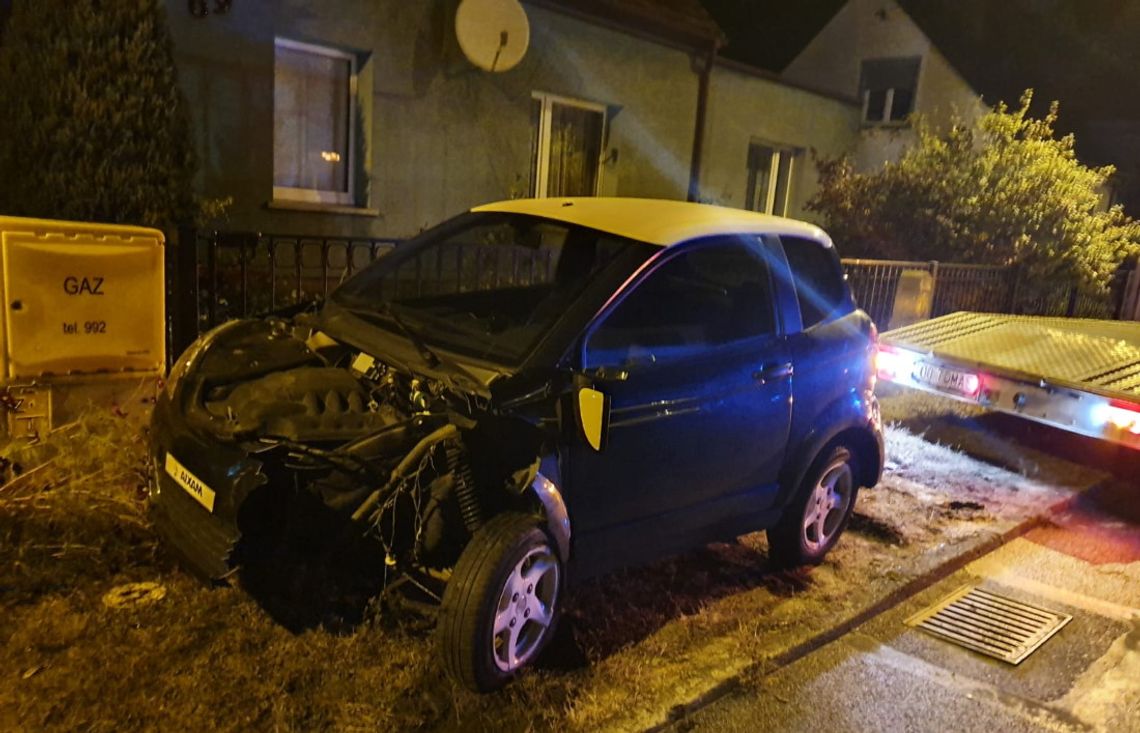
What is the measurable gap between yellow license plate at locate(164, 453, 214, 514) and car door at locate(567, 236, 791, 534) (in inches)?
51.4

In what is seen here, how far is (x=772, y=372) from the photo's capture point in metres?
4.14

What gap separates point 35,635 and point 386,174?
6093 millimetres

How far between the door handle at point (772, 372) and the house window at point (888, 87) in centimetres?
1374

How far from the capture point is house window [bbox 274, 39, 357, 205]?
8180mm

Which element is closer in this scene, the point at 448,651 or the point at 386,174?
the point at 448,651

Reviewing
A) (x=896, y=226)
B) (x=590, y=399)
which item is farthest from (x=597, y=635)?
(x=896, y=226)

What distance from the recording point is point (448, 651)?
3139 mm

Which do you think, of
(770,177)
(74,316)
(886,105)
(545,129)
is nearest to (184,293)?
(74,316)

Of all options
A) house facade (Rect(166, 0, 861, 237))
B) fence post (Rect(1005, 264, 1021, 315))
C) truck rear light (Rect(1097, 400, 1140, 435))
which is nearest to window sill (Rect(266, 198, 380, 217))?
house facade (Rect(166, 0, 861, 237))

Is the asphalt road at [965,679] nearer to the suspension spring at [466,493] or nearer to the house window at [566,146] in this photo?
the suspension spring at [466,493]

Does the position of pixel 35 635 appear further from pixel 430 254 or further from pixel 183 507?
pixel 430 254

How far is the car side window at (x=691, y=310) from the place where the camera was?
12.1 ft

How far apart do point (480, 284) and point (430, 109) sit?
162 inches

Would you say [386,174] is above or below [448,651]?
above
